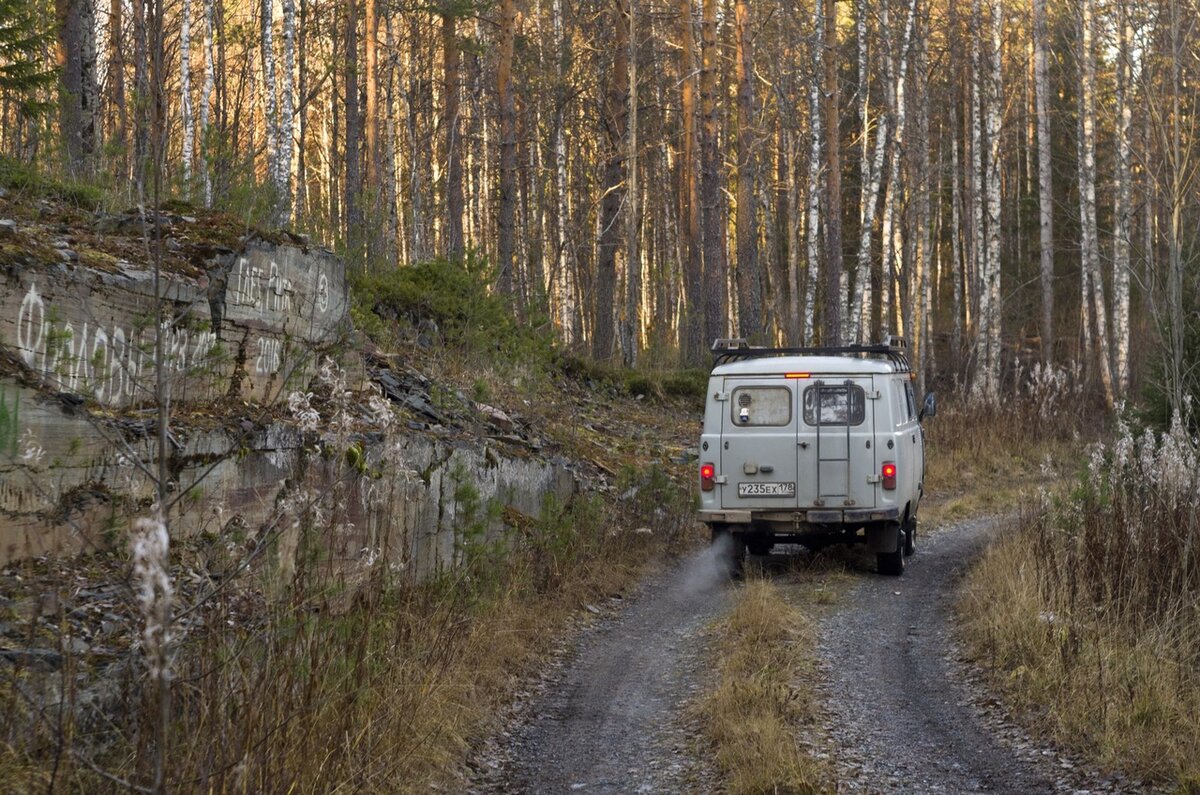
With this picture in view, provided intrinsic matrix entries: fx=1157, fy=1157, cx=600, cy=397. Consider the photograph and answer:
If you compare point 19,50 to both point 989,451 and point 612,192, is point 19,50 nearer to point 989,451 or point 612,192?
point 612,192

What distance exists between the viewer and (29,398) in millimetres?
5441

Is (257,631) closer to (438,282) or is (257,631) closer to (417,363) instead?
(417,363)

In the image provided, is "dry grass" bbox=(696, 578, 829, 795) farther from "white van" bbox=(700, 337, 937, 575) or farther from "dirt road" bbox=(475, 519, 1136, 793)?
"white van" bbox=(700, 337, 937, 575)

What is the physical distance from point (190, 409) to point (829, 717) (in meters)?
4.31

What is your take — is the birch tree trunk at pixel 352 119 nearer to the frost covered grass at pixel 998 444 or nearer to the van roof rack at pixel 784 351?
the van roof rack at pixel 784 351

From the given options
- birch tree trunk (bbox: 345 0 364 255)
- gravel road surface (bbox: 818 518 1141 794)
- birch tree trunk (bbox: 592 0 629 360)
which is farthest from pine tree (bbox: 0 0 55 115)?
birch tree trunk (bbox: 592 0 629 360)

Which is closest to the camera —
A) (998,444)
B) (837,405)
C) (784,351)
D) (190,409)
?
(190,409)

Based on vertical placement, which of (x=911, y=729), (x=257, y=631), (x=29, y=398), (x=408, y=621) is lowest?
(x=911, y=729)

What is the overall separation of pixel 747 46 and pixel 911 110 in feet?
47.1

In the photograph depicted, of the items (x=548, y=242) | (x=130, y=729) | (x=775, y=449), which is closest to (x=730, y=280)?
(x=548, y=242)

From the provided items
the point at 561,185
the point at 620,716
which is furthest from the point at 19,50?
the point at 561,185

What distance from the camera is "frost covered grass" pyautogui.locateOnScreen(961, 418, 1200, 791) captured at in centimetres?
622

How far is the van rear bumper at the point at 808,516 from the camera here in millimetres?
11438

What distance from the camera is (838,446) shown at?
11.6 meters
